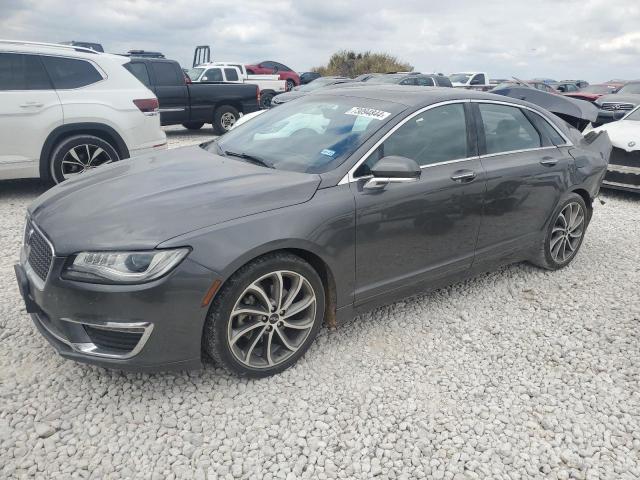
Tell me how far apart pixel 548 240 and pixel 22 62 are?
6.14m

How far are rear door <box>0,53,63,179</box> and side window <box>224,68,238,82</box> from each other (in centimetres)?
1238

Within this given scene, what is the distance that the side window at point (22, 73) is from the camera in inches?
223

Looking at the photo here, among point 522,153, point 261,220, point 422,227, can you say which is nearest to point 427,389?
point 422,227

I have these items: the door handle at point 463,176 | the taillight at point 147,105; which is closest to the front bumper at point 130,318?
the door handle at point 463,176

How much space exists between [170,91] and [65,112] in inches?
240

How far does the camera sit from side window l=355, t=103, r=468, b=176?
3.11 metres

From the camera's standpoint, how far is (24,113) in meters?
5.63

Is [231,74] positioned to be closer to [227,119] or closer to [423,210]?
[227,119]

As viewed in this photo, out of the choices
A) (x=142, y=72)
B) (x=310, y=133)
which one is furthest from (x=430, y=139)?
(x=142, y=72)

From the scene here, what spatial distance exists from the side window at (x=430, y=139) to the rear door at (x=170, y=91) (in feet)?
30.7

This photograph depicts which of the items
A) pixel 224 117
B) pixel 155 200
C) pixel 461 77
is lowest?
pixel 224 117

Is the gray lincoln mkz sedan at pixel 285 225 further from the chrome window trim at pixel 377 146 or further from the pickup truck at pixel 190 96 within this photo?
the pickup truck at pixel 190 96

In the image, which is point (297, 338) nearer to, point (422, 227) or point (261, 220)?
point (261, 220)

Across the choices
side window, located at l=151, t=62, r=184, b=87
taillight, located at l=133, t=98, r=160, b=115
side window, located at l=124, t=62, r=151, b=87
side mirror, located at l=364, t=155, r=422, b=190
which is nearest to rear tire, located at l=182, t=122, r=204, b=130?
side window, located at l=151, t=62, r=184, b=87
